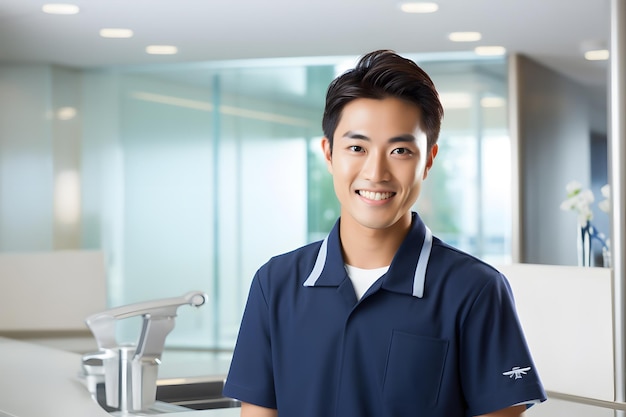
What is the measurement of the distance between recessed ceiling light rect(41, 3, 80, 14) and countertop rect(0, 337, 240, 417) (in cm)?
223

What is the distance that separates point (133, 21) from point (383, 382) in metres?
3.94

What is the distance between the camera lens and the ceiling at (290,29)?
4.28 m

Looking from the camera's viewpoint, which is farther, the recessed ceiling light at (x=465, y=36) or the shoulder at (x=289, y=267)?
the recessed ceiling light at (x=465, y=36)

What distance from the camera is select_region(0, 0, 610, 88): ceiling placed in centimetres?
428

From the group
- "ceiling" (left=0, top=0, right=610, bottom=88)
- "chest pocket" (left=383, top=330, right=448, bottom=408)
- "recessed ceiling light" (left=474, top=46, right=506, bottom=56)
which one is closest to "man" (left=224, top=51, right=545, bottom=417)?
"chest pocket" (left=383, top=330, right=448, bottom=408)

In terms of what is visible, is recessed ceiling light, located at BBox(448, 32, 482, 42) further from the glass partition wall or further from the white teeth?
the white teeth

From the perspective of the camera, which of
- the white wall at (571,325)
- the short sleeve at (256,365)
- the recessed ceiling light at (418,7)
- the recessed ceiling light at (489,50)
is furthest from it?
the recessed ceiling light at (489,50)

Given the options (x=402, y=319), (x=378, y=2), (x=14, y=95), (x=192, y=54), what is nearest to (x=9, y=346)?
(x=402, y=319)

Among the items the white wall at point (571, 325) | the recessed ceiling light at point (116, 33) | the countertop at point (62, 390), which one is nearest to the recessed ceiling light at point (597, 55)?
the recessed ceiling light at point (116, 33)

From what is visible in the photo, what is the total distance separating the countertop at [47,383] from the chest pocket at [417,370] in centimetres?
74

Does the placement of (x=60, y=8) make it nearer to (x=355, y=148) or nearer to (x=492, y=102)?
(x=492, y=102)

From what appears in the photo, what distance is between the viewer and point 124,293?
19.9 ft

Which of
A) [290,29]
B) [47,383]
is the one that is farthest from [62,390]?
[290,29]

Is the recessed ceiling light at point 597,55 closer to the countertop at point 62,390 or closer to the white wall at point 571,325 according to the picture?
the white wall at point 571,325
